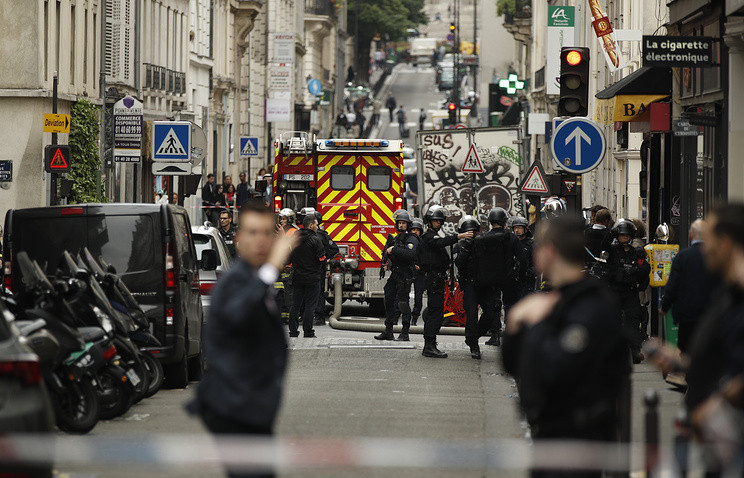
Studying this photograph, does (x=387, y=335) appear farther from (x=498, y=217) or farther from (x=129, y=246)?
(x=129, y=246)

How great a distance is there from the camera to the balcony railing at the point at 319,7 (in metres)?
93.4

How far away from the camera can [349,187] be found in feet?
86.1

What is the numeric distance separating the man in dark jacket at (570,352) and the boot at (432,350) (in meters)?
11.6

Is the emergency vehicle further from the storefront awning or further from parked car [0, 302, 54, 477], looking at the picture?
parked car [0, 302, 54, 477]

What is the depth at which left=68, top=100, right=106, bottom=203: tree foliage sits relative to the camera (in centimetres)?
3384

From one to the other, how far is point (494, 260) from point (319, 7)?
78.8 meters

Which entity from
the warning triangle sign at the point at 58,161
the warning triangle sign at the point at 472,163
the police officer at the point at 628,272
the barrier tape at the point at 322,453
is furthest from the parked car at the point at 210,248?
the warning triangle sign at the point at 472,163

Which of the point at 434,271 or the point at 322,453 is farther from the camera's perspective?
the point at 434,271

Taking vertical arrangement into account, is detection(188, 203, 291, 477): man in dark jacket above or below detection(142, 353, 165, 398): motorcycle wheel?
above

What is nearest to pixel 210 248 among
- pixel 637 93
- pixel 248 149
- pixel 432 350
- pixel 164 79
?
pixel 432 350

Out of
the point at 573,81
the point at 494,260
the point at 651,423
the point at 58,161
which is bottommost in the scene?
the point at 651,423

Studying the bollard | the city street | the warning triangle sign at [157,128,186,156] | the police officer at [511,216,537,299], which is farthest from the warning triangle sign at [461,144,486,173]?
the bollard

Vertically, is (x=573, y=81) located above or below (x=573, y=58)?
below

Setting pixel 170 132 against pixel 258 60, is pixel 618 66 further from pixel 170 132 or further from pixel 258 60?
pixel 258 60
